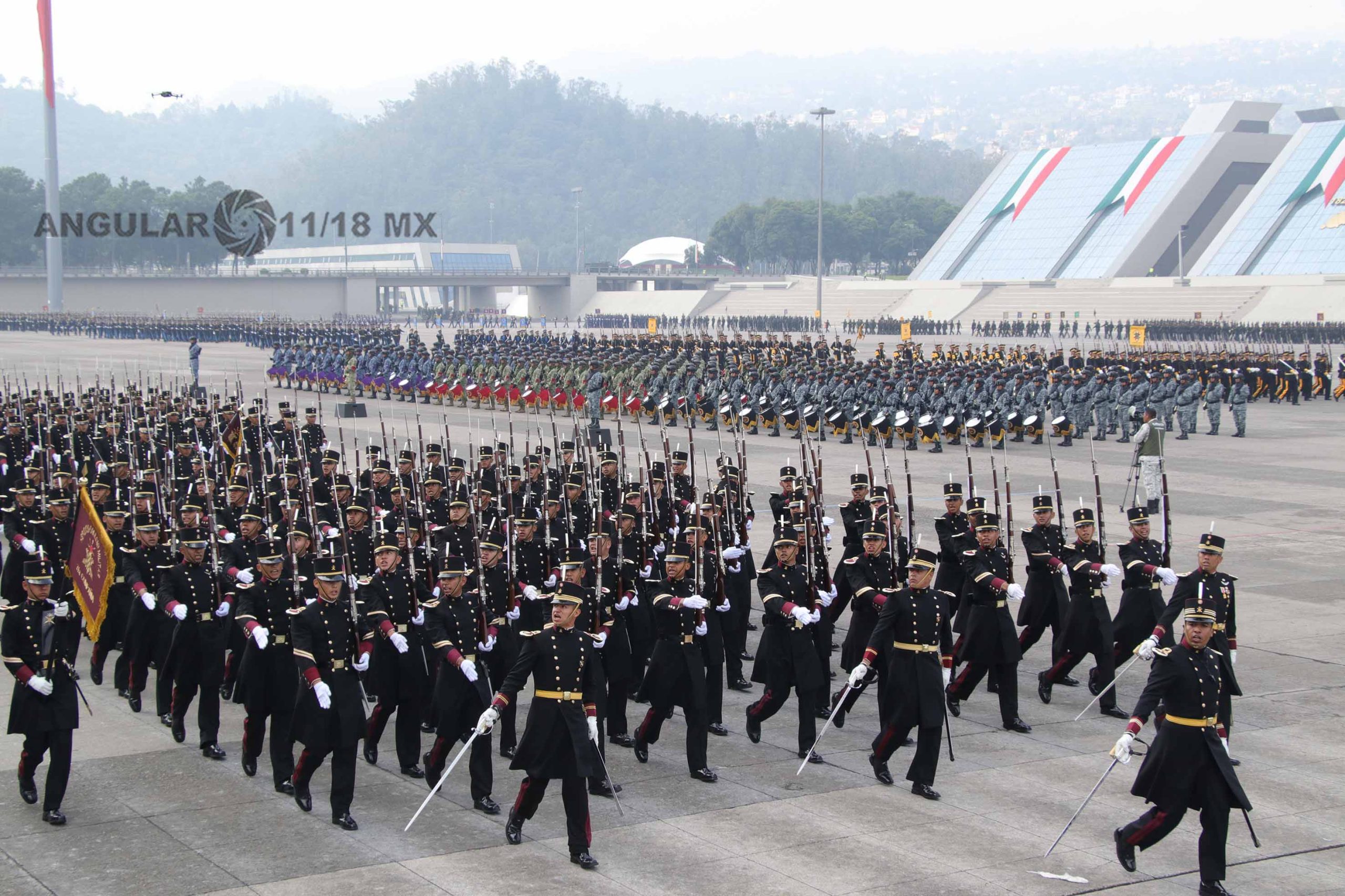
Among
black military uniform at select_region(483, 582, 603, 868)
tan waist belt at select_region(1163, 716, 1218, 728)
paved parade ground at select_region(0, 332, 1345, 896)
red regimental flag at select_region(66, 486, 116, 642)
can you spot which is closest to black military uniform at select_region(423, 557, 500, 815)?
paved parade ground at select_region(0, 332, 1345, 896)

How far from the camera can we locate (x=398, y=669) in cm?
872

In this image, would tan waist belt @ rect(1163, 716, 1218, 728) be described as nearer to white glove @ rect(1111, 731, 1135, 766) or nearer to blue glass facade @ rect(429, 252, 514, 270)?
white glove @ rect(1111, 731, 1135, 766)

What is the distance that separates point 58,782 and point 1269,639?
367 inches

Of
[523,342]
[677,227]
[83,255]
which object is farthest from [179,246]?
[677,227]

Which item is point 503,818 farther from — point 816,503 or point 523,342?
point 523,342

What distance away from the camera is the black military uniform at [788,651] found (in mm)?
9039

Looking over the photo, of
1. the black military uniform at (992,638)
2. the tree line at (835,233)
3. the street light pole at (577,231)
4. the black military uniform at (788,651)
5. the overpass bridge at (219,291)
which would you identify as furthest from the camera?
the street light pole at (577,231)

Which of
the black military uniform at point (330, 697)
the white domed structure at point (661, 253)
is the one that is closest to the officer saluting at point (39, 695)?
the black military uniform at point (330, 697)

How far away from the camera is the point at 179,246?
104375 millimetres

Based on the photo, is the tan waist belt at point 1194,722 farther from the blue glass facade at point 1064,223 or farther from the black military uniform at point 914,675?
the blue glass facade at point 1064,223

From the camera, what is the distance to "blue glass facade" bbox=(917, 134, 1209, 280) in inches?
3273

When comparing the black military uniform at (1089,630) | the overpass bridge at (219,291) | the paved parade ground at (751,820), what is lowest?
the paved parade ground at (751,820)

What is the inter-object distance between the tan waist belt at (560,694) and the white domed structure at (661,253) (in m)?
115

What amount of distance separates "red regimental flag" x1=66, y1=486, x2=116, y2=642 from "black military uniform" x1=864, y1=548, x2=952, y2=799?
214 inches
